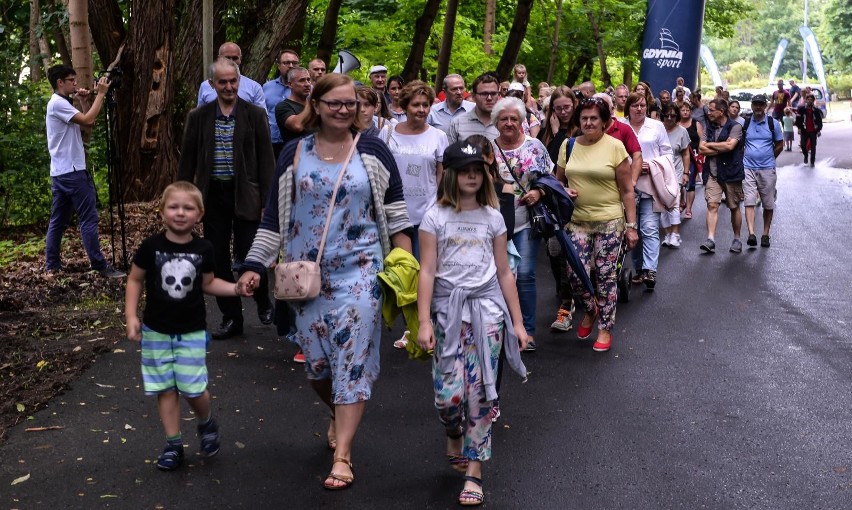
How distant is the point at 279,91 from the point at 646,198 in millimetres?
3947

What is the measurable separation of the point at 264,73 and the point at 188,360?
10321 millimetres

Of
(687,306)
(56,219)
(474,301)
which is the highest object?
(474,301)

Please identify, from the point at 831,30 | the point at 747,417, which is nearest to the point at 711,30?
the point at 747,417

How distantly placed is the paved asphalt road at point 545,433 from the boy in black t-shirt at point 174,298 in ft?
1.62

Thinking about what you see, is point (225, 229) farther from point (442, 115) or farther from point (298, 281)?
point (298, 281)

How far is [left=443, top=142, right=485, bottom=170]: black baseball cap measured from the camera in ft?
17.7

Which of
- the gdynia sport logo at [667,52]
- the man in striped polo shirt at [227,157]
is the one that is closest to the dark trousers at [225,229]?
the man in striped polo shirt at [227,157]

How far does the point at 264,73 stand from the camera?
15.4 meters

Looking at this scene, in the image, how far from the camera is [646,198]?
1136 cm

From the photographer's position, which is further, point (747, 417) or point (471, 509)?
point (747, 417)

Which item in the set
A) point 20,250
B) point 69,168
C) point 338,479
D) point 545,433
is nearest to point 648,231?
point 545,433

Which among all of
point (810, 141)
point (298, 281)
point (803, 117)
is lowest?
point (810, 141)

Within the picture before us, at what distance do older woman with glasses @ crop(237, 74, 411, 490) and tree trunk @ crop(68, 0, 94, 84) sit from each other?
7370 mm

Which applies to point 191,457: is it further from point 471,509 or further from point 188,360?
point 471,509
